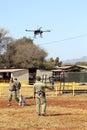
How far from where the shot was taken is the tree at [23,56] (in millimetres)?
98250

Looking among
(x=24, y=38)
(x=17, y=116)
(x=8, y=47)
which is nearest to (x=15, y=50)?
(x=8, y=47)

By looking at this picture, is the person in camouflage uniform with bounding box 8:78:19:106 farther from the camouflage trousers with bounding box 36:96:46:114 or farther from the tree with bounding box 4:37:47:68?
the tree with bounding box 4:37:47:68

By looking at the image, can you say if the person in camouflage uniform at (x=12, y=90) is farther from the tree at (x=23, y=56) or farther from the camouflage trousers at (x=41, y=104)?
the tree at (x=23, y=56)

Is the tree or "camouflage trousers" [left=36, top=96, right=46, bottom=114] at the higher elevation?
the tree

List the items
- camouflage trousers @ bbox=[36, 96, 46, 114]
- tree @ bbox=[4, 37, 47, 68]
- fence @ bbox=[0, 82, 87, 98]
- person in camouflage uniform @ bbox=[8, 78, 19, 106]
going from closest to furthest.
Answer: camouflage trousers @ bbox=[36, 96, 46, 114] < person in camouflage uniform @ bbox=[8, 78, 19, 106] < fence @ bbox=[0, 82, 87, 98] < tree @ bbox=[4, 37, 47, 68]

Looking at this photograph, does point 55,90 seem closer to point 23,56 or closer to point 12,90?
point 12,90

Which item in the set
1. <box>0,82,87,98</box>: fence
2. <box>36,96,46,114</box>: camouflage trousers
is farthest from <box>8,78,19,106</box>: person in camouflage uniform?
<box>0,82,87,98</box>: fence

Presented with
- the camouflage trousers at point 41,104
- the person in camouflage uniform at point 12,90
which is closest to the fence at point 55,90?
the person in camouflage uniform at point 12,90

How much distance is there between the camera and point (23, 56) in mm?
99375

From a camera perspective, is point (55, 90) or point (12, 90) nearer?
point (12, 90)

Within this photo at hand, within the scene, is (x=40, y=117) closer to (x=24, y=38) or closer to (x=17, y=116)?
(x=17, y=116)

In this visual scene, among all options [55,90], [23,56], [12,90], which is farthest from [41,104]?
[23,56]

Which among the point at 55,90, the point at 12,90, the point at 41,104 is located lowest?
the point at 55,90

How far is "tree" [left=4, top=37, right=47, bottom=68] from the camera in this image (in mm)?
98250
